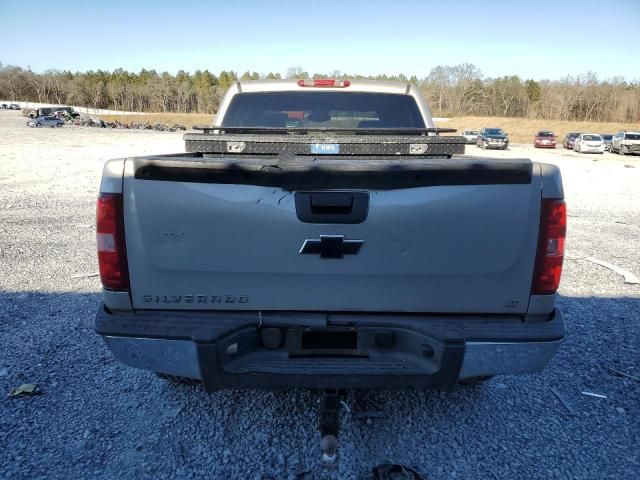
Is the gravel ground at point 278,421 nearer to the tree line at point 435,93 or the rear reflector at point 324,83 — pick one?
the rear reflector at point 324,83

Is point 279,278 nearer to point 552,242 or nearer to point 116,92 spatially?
point 552,242

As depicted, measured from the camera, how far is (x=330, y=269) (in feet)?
7.64

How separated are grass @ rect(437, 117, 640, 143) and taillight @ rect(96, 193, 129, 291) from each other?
206 feet

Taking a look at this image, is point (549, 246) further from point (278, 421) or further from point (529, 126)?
point (529, 126)

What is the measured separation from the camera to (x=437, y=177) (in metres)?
2.28

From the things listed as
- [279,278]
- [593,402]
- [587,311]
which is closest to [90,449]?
[279,278]

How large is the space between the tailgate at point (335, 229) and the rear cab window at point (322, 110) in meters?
2.56

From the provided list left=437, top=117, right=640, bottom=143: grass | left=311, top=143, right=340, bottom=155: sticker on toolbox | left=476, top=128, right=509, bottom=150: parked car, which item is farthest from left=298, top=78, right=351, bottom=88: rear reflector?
left=437, top=117, right=640, bottom=143: grass

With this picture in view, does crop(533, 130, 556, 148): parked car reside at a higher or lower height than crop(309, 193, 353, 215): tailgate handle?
lower

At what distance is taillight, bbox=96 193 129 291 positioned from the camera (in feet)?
7.57

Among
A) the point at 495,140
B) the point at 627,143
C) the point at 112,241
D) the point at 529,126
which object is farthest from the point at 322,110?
the point at 529,126

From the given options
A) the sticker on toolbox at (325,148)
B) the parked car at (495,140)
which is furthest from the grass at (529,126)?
the sticker on toolbox at (325,148)

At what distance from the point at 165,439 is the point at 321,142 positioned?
2296 millimetres

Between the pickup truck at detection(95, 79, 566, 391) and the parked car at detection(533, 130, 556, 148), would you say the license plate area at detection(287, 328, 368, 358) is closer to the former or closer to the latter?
the pickup truck at detection(95, 79, 566, 391)
